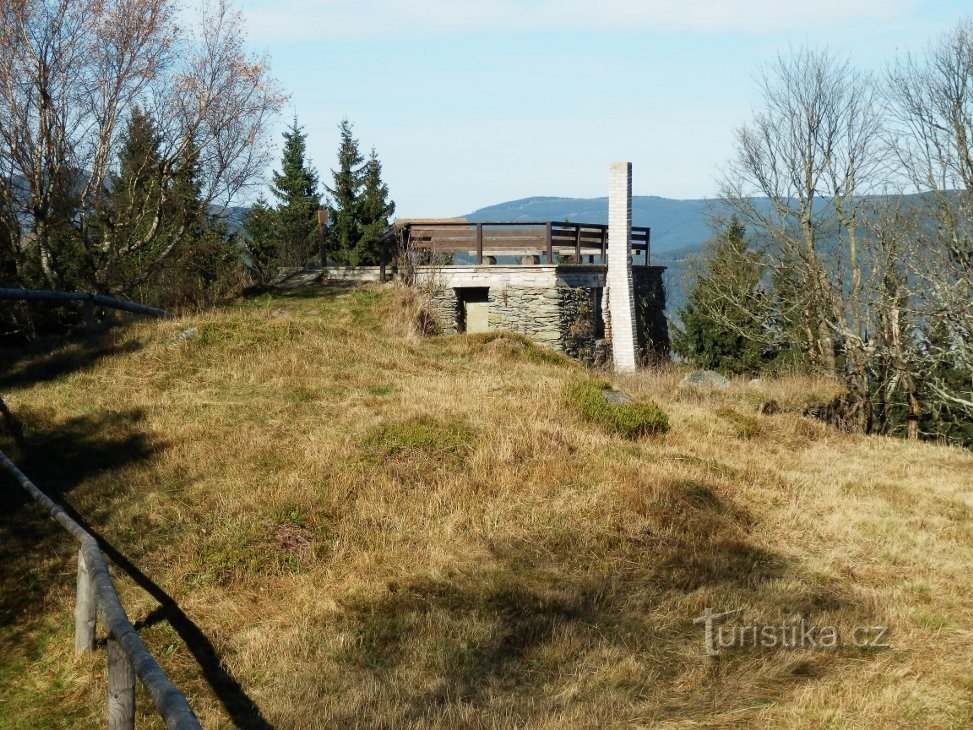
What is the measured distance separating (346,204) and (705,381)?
95.0 feet

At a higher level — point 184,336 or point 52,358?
point 184,336

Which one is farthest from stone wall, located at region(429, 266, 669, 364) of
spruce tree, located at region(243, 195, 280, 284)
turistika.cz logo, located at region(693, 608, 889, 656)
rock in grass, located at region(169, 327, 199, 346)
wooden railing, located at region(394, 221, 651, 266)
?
turistika.cz logo, located at region(693, 608, 889, 656)

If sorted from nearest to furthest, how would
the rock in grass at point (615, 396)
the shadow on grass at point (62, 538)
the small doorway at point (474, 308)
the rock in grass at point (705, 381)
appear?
the shadow on grass at point (62, 538)
the rock in grass at point (615, 396)
the rock in grass at point (705, 381)
the small doorway at point (474, 308)

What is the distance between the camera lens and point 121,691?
458 centimetres

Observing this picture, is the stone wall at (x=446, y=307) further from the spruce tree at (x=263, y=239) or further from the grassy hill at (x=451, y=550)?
the spruce tree at (x=263, y=239)

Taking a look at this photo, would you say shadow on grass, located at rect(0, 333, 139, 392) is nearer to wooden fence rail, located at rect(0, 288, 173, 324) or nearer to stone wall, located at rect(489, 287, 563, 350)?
wooden fence rail, located at rect(0, 288, 173, 324)

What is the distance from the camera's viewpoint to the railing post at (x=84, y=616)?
6.56 meters

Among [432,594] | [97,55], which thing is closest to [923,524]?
[432,594]

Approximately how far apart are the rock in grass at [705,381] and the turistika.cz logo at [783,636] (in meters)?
13.6

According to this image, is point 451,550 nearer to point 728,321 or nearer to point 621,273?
point 621,273

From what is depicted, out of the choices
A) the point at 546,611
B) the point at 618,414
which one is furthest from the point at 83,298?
the point at 546,611

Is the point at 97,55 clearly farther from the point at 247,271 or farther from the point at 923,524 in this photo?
the point at 923,524

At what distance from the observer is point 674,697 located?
6355 millimetres

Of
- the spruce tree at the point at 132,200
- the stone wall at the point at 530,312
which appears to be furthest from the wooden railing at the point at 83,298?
the stone wall at the point at 530,312
